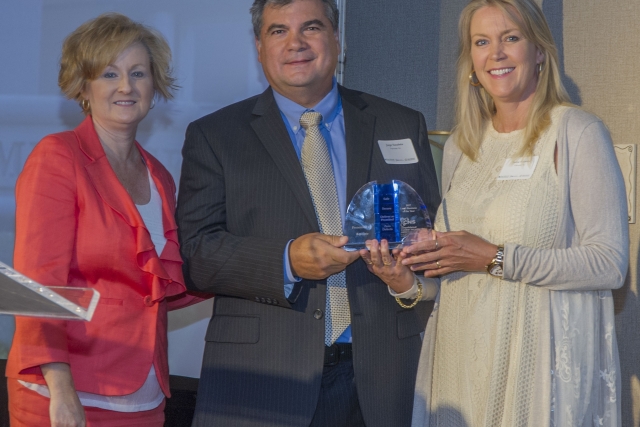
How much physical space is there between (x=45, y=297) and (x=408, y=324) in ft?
5.10

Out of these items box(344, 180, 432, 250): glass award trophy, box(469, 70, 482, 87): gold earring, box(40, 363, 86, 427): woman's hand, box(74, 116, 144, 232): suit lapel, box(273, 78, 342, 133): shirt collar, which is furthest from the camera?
box(469, 70, 482, 87): gold earring

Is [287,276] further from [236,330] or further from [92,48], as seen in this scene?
[92,48]

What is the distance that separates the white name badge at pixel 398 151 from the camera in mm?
2486

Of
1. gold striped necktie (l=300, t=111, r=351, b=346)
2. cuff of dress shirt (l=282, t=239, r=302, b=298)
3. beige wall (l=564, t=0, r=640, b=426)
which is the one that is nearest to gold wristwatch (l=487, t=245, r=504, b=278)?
gold striped necktie (l=300, t=111, r=351, b=346)

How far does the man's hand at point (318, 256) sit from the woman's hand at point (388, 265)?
0.06 meters

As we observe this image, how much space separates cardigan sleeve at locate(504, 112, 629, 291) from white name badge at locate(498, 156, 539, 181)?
0.12 m

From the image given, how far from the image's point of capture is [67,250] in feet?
7.05

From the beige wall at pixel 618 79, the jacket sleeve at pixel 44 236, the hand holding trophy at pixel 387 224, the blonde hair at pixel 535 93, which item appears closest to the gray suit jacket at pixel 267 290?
the hand holding trophy at pixel 387 224

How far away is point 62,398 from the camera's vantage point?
2.02m

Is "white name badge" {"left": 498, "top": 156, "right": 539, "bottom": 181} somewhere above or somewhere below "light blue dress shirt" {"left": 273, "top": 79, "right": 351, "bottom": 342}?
below

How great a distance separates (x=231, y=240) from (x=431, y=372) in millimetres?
821

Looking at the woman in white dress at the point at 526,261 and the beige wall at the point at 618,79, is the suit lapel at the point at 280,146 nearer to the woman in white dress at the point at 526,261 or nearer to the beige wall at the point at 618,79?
the woman in white dress at the point at 526,261

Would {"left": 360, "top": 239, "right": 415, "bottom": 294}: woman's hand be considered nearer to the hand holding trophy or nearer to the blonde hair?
the hand holding trophy

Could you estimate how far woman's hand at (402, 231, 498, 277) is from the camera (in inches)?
87.7
